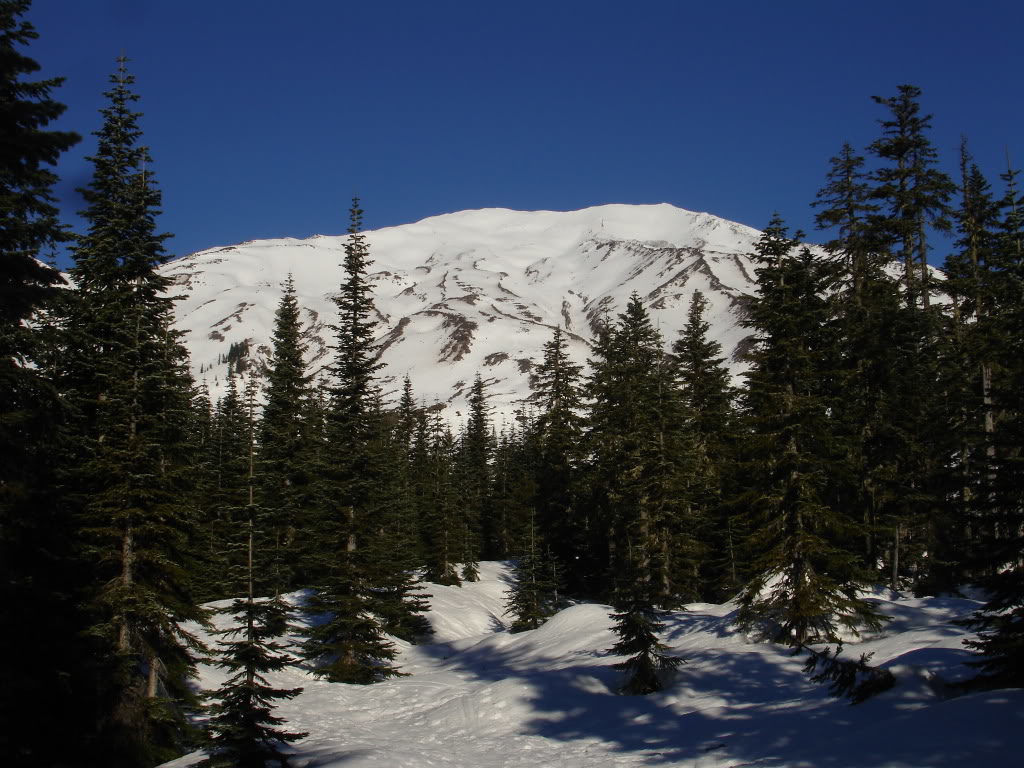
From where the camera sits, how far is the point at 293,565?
35.7 metres

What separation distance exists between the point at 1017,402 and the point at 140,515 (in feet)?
63.1

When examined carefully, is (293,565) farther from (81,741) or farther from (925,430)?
(925,430)

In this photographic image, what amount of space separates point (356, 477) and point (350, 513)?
141cm

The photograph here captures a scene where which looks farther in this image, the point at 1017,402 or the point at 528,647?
the point at 528,647

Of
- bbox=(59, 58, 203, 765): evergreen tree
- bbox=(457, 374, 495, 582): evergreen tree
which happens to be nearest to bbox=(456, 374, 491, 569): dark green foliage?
bbox=(457, 374, 495, 582): evergreen tree

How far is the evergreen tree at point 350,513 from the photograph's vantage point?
2564cm

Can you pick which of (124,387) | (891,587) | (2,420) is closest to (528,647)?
(891,587)

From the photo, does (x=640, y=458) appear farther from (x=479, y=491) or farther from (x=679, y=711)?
(x=479, y=491)

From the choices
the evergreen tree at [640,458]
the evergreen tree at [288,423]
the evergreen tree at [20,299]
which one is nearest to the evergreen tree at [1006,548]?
the evergreen tree at [640,458]

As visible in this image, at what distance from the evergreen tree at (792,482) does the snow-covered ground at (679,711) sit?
114 cm

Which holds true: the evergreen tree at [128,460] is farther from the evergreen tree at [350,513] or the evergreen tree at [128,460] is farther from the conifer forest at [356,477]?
the evergreen tree at [350,513]

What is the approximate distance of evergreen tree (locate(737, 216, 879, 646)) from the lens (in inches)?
776

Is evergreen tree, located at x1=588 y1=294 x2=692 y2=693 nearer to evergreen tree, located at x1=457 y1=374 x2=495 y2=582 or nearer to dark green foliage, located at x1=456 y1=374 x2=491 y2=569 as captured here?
dark green foliage, located at x1=456 y1=374 x2=491 y2=569

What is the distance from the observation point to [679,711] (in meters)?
16.9
